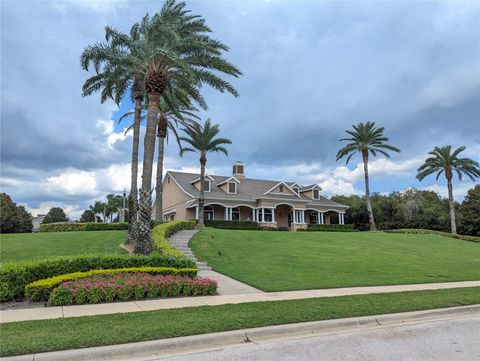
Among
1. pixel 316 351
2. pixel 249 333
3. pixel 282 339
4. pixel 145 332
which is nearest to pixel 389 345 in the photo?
pixel 316 351

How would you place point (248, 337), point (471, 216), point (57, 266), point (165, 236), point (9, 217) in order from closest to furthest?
point (248, 337), point (57, 266), point (165, 236), point (471, 216), point (9, 217)

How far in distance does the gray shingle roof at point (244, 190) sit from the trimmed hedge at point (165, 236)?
12832mm

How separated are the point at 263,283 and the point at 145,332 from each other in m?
6.42

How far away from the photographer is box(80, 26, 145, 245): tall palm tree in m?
18.4

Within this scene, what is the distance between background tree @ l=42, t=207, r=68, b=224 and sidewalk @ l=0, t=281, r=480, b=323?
103m

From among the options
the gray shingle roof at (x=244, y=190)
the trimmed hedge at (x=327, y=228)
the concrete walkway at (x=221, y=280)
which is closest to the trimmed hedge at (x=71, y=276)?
the concrete walkway at (x=221, y=280)

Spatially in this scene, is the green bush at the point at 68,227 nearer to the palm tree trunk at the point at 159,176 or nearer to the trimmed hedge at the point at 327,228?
the palm tree trunk at the point at 159,176

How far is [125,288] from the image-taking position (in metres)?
9.30

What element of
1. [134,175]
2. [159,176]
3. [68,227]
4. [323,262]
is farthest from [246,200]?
[323,262]

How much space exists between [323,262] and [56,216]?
103075 mm

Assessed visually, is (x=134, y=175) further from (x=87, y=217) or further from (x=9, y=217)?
(x=87, y=217)

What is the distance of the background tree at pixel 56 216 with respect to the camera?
10165 cm

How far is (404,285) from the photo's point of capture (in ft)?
41.3

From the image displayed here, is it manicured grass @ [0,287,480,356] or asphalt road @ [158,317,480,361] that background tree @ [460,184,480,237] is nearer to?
manicured grass @ [0,287,480,356]
